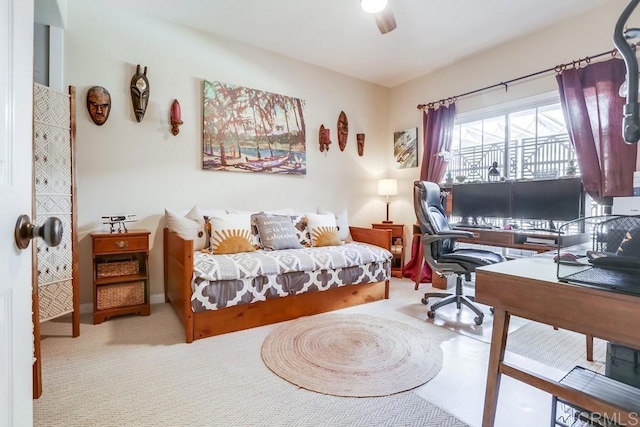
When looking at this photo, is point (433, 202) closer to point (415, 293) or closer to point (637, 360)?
point (415, 293)

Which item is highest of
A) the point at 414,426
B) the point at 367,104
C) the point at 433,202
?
the point at 367,104

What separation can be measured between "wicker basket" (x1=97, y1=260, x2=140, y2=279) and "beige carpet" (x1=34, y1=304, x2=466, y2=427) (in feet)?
1.61

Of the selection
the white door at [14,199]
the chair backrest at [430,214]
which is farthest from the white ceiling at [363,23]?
the white door at [14,199]

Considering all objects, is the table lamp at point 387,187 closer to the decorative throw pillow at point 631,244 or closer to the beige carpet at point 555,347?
the beige carpet at point 555,347

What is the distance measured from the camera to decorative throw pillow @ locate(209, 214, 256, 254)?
2.73 metres

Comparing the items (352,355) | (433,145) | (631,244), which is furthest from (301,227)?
(631,244)

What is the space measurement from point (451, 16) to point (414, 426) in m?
3.19

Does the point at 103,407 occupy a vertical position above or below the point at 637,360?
below

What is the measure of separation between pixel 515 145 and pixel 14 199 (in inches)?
155

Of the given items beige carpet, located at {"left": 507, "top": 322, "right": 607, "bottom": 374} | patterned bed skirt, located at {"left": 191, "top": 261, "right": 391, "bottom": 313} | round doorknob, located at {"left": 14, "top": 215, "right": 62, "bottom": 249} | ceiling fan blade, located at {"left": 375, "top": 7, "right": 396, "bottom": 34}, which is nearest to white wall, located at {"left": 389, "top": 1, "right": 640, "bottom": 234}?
patterned bed skirt, located at {"left": 191, "top": 261, "right": 391, "bottom": 313}

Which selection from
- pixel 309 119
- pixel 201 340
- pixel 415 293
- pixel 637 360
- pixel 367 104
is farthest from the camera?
pixel 367 104

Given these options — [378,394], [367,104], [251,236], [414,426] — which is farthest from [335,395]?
[367,104]

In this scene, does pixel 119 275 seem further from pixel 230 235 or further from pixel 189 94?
pixel 189 94

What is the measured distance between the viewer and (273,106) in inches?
142
